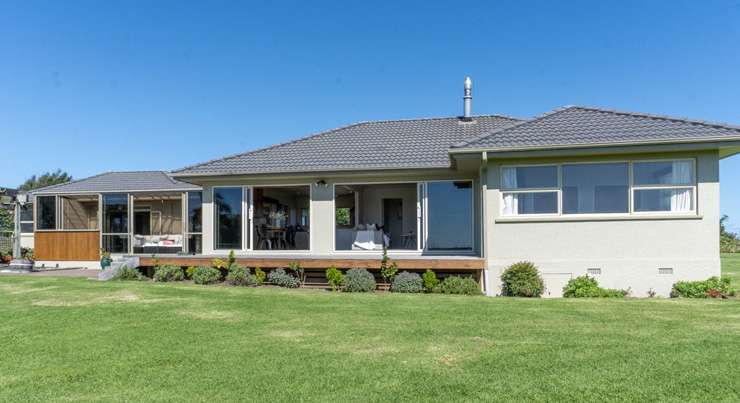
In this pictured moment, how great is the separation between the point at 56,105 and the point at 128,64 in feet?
14.0

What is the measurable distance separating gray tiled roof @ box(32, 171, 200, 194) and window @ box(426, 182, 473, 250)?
10.3m

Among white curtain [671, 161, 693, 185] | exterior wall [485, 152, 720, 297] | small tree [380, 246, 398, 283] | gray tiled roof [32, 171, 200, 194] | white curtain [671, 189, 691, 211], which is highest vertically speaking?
gray tiled roof [32, 171, 200, 194]

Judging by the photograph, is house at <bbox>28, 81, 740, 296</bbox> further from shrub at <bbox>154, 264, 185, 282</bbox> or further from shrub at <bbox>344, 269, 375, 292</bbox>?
shrub at <bbox>344, 269, 375, 292</bbox>

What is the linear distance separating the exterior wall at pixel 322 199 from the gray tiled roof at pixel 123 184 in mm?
5062

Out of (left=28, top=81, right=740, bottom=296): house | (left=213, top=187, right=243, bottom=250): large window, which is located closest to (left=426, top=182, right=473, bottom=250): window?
(left=28, top=81, right=740, bottom=296): house

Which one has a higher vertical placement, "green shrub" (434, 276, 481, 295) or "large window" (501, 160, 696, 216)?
"large window" (501, 160, 696, 216)

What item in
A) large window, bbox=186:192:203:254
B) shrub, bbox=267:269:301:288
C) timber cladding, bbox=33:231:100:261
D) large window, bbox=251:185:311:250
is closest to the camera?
shrub, bbox=267:269:301:288

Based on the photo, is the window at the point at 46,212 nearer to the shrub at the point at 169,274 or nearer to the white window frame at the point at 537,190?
the shrub at the point at 169,274

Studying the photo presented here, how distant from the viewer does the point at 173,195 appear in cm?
1978

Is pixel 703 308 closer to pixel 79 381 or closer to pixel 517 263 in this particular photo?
pixel 517 263

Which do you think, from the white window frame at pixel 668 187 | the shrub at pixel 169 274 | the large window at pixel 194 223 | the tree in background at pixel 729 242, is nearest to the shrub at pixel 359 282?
the shrub at pixel 169 274

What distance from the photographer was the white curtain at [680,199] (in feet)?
34.4

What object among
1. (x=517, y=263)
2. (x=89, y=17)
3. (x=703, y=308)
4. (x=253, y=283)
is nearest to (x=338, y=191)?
(x=253, y=283)

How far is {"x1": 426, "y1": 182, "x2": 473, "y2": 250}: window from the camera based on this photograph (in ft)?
42.7
